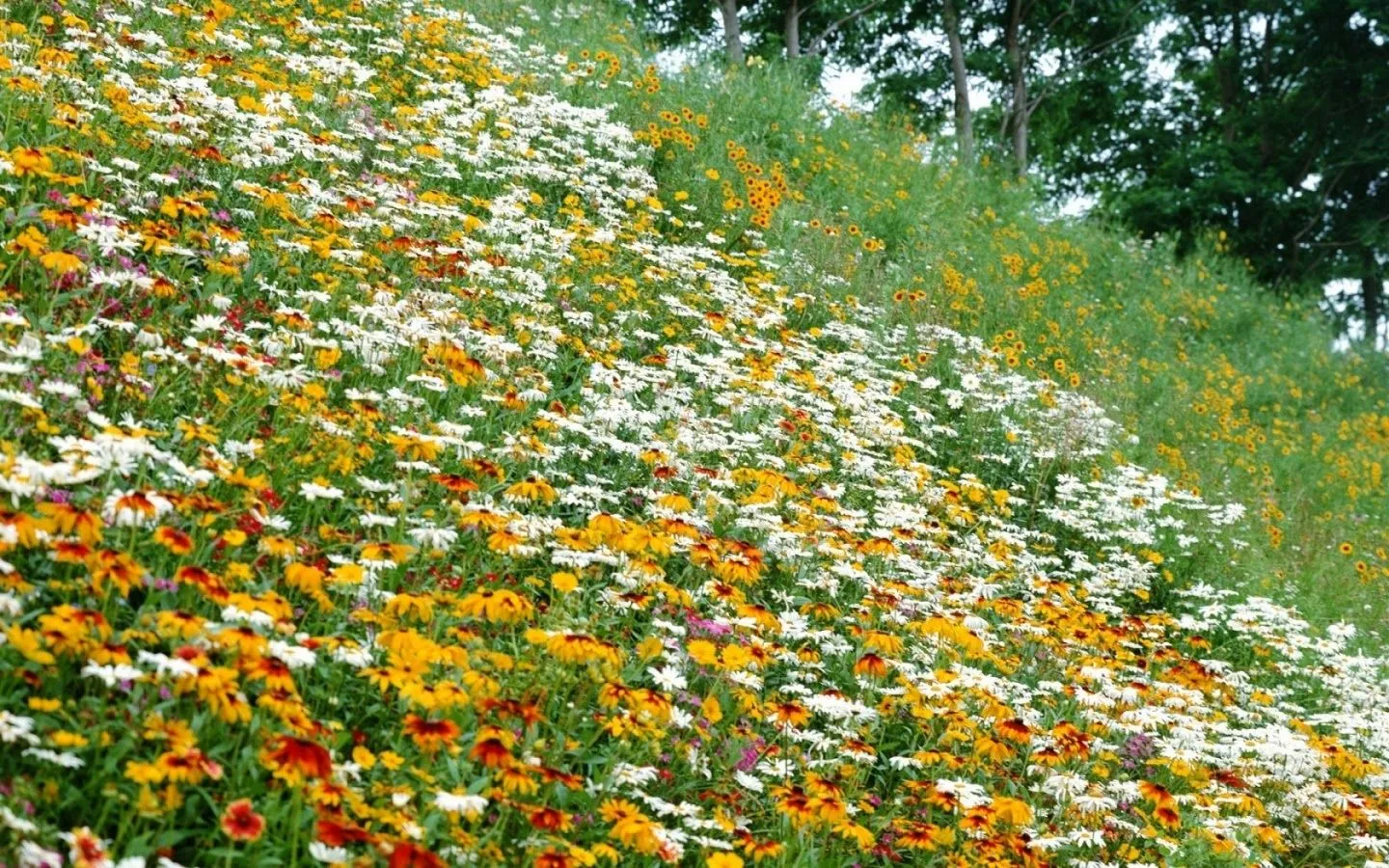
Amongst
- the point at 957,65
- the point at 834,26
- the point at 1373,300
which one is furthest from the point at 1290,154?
the point at 834,26

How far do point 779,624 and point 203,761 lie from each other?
2.09 metres

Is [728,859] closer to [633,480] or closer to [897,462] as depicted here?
[633,480]

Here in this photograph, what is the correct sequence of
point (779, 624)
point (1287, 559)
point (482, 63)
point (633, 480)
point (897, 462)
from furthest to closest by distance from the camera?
point (482, 63), point (1287, 559), point (897, 462), point (633, 480), point (779, 624)

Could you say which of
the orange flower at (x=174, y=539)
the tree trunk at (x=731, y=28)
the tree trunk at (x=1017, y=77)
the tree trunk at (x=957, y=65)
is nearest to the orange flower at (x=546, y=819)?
the orange flower at (x=174, y=539)

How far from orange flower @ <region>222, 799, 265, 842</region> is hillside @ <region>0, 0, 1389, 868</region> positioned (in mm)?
16

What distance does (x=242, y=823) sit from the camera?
7.46 feet

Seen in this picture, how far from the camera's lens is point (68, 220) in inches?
151

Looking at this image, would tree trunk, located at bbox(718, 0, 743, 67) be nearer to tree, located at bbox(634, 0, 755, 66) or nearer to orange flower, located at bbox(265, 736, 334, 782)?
tree, located at bbox(634, 0, 755, 66)

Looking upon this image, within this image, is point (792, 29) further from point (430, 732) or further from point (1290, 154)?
point (430, 732)

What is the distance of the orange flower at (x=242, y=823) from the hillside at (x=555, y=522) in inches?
0.6

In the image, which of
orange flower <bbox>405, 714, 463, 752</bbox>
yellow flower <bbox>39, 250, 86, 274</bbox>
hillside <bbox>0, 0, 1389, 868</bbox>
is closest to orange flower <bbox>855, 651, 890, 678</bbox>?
hillside <bbox>0, 0, 1389, 868</bbox>

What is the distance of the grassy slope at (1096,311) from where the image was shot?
845 centimetres

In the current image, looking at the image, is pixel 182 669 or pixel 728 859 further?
pixel 728 859

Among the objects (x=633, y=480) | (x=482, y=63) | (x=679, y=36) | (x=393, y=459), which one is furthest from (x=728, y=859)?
(x=679, y=36)
